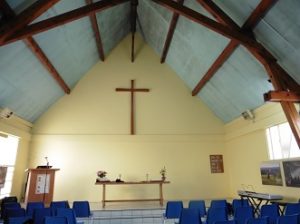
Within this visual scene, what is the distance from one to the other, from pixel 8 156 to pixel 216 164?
24.3 feet

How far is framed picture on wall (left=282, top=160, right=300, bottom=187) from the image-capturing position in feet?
18.7

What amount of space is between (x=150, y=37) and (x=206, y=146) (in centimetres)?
494

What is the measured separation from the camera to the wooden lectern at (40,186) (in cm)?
654

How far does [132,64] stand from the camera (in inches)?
390

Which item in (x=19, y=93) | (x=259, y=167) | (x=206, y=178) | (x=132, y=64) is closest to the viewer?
(x=19, y=93)

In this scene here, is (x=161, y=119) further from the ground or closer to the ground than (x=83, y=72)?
closer to the ground

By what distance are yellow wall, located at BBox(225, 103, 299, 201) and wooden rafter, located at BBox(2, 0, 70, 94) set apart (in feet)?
21.3

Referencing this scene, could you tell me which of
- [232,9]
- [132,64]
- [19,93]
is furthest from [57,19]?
[132,64]

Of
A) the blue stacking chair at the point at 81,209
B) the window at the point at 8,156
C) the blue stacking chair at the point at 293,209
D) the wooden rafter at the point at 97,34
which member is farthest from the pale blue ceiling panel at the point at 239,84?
the window at the point at 8,156

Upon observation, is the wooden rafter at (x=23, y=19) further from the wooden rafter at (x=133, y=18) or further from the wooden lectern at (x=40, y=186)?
the wooden lectern at (x=40, y=186)

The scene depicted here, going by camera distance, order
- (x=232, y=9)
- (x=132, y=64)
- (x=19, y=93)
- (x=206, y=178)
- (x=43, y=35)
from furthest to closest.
→ (x=132, y=64)
(x=206, y=178)
(x=19, y=93)
(x=43, y=35)
(x=232, y=9)

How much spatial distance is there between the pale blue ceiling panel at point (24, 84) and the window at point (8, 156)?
2.88ft

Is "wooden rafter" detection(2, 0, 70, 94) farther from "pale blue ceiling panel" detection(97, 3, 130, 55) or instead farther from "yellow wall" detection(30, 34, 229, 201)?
"pale blue ceiling panel" detection(97, 3, 130, 55)

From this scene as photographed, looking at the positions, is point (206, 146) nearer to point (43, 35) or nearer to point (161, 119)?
point (161, 119)
